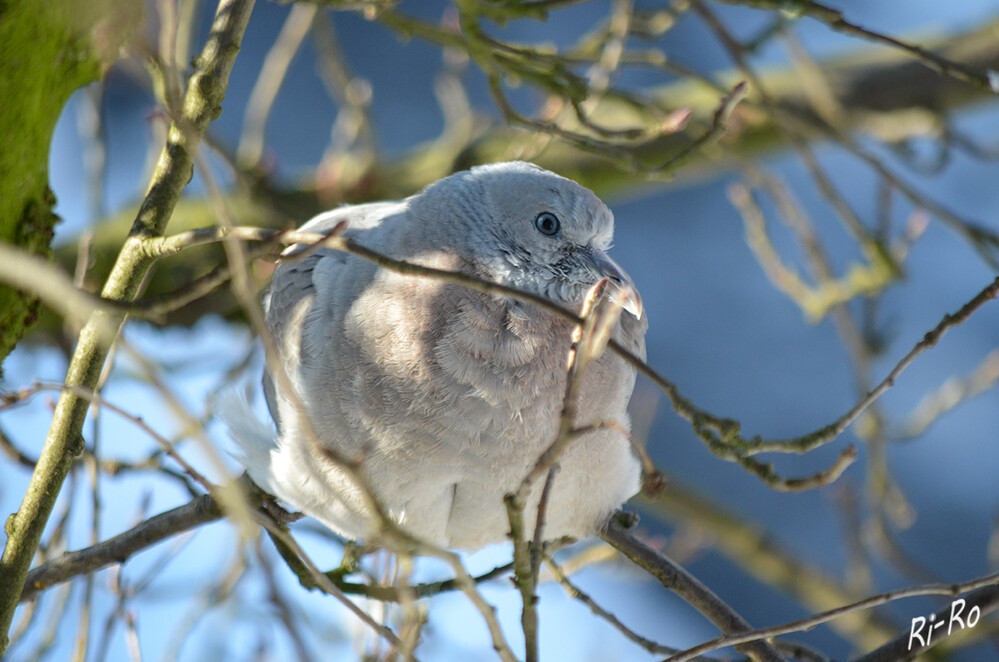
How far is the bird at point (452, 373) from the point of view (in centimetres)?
154

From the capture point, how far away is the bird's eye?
1.76 meters

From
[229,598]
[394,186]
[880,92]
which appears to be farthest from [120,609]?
[880,92]

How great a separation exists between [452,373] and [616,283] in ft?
1.28

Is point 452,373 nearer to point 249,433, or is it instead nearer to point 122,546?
point 249,433

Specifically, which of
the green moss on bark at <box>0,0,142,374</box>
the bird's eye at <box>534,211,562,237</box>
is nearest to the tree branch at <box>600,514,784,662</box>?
the bird's eye at <box>534,211,562,237</box>

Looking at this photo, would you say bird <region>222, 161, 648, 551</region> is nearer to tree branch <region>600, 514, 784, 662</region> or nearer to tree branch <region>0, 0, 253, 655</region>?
tree branch <region>600, 514, 784, 662</region>

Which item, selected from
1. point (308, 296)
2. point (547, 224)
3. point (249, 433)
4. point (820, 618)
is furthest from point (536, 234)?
point (820, 618)

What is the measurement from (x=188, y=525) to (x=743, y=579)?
3756mm

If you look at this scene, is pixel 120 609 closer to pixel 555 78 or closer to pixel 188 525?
pixel 188 525

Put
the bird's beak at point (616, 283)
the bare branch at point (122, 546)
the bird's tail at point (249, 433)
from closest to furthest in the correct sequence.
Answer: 1. the bare branch at point (122, 546)
2. the bird's beak at point (616, 283)
3. the bird's tail at point (249, 433)

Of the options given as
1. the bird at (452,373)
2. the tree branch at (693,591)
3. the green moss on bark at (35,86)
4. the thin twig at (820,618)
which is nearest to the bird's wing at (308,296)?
the bird at (452,373)

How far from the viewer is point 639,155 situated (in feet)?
10.4

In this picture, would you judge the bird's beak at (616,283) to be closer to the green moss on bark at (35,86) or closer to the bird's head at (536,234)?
the bird's head at (536,234)

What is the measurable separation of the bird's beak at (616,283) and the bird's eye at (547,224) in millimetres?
84
